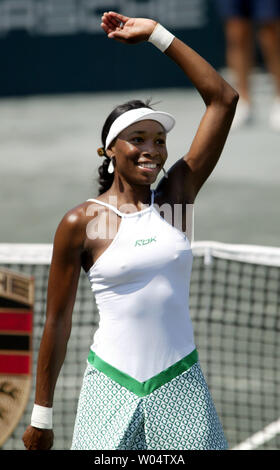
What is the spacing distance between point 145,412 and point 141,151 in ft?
3.49

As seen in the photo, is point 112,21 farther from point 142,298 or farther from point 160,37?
point 142,298

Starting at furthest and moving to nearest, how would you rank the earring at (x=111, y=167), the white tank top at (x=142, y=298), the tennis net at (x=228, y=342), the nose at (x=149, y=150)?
the tennis net at (x=228, y=342) → the earring at (x=111, y=167) → the nose at (x=149, y=150) → the white tank top at (x=142, y=298)

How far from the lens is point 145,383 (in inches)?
141

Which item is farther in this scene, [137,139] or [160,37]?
[160,37]

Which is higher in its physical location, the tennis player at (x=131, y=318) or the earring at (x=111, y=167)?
the earring at (x=111, y=167)

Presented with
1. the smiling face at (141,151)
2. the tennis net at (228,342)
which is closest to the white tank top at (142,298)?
the smiling face at (141,151)

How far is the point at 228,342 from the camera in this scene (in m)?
6.99

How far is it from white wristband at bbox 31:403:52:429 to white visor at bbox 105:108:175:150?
1151 mm

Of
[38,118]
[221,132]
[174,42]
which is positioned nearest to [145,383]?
[221,132]

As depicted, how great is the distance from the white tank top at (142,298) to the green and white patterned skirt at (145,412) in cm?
5

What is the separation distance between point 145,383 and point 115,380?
123 mm

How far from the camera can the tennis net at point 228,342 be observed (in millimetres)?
5746

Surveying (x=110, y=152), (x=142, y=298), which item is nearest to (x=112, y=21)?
(x=110, y=152)

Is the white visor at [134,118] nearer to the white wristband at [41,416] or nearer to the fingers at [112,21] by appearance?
the fingers at [112,21]
